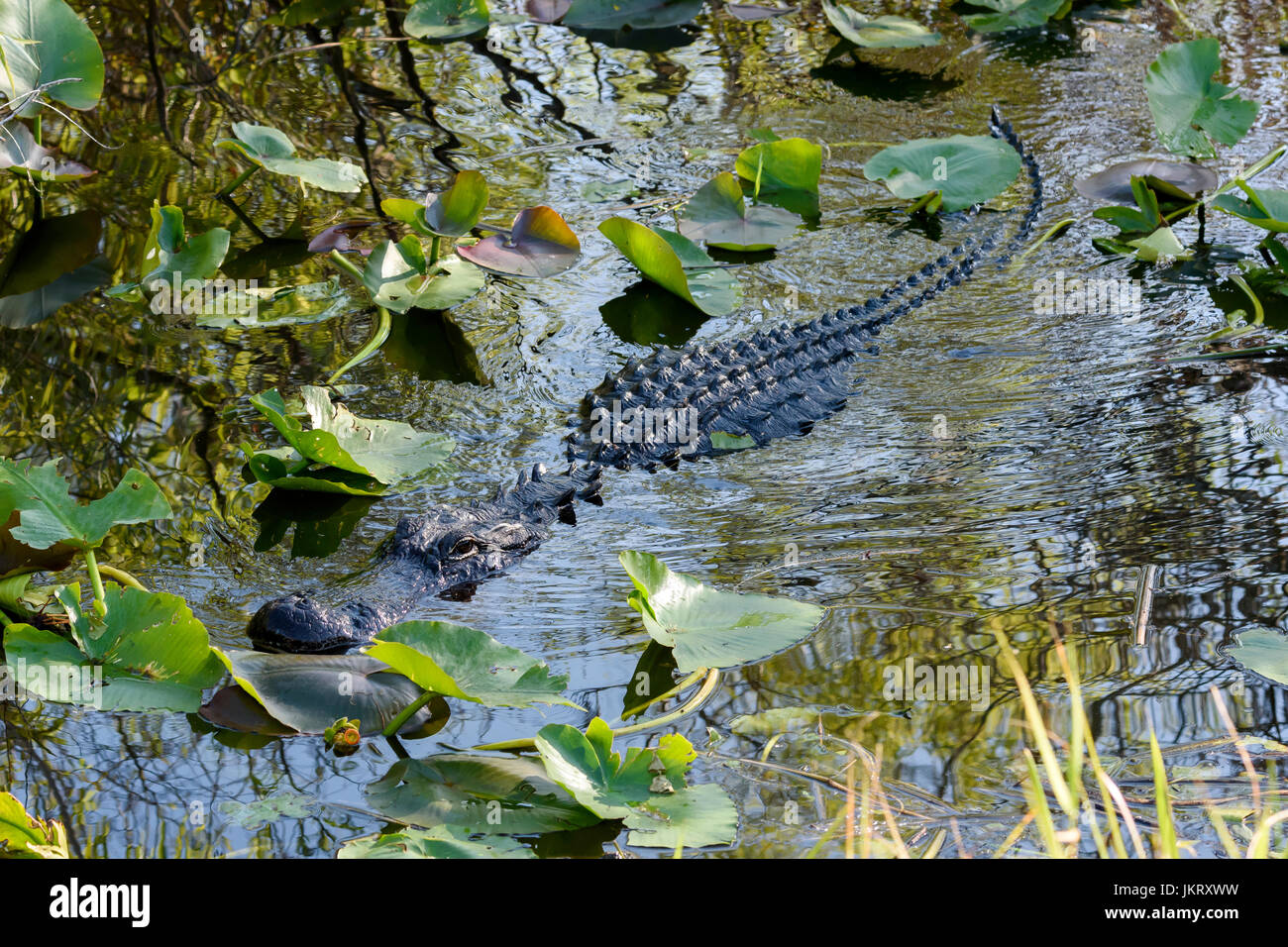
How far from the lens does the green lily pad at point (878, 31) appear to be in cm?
686

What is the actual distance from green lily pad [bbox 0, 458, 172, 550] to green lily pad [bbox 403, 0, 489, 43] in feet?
17.0

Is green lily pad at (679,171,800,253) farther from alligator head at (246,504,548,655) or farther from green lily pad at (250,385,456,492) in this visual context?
alligator head at (246,504,548,655)

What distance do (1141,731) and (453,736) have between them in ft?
4.84

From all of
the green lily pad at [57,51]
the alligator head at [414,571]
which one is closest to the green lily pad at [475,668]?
the alligator head at [414,571]

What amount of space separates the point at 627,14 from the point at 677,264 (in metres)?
3.62

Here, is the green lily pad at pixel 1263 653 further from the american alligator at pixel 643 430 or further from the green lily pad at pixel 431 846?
the american alligator at pixel 643 430

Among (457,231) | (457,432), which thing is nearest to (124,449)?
(457,432)

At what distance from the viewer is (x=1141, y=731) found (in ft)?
8.34

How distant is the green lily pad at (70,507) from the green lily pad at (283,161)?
2.42m

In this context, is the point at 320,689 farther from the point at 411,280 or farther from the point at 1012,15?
the point at 1012,15

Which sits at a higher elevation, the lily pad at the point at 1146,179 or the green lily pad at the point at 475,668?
the lily pad at the point at 1146,179

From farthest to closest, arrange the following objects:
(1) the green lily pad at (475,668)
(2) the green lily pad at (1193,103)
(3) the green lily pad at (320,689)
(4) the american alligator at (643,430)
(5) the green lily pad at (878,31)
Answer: (5) the green lily pad at (878,31)
(2) the green lily pad at (1193,103)
(4) the american alligator at (643,430)
(3) the green lily pad at (320,689)
(1) the green lily pad at (475,668)

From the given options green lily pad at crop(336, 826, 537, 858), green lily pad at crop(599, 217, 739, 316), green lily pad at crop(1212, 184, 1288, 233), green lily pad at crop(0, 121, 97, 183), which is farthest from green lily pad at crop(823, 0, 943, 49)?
green lily pad at crop(336, 826, 537, 858)

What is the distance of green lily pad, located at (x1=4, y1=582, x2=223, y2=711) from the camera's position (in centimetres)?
247
